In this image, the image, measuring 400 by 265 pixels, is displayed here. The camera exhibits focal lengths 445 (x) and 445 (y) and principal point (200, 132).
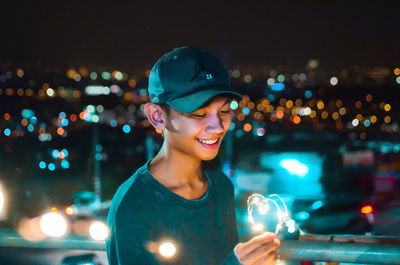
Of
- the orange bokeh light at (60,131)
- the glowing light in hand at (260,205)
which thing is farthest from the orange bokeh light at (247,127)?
the glowing light in hand at (260,205)

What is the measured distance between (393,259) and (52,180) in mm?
39217

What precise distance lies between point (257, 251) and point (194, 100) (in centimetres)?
64

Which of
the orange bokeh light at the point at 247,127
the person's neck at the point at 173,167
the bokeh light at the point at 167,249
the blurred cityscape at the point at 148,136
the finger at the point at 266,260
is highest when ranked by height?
the orange bokeh light at the point at 247,127

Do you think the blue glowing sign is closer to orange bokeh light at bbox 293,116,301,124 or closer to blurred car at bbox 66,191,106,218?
orange bokeh light at bbox 293,116,301,124

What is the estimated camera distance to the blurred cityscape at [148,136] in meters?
28.0

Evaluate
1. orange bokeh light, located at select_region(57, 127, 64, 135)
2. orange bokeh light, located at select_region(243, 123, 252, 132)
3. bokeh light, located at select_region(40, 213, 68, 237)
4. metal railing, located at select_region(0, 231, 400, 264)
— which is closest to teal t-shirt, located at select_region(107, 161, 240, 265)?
metal railing, located at select_region(0, 231, 400, 264)

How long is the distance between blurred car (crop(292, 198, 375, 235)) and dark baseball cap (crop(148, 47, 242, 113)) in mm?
8972

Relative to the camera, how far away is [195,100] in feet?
5.87

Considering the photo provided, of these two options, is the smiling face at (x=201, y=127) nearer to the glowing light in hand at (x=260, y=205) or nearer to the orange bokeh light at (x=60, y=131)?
the glowing light in hand at (x=260, y=205)

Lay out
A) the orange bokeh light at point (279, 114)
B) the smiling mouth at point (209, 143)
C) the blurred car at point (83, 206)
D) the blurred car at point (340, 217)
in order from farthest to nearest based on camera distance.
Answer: the orange bokeh light at point (279, 114)
the blurred car at point (83, 206)
the blurred car at point (340, 217)
the smiling mouth at point (209, 143)

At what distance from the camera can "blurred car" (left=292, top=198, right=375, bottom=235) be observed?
10.5m

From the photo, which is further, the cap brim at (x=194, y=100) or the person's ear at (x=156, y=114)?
the person's ear at (x=156, y=114)

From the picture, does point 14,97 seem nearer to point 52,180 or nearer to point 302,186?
point 52,180

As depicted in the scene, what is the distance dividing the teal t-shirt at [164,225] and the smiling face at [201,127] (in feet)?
0.66
